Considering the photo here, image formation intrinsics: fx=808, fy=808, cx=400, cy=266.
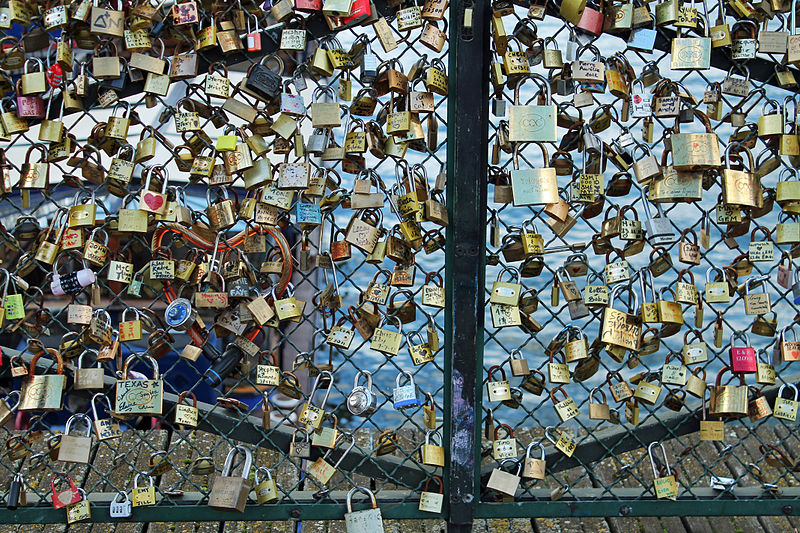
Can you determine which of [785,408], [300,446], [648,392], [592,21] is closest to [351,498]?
[300,446]

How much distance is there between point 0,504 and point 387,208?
227cm

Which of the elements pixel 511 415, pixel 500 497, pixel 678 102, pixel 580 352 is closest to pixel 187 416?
pixel 500 497

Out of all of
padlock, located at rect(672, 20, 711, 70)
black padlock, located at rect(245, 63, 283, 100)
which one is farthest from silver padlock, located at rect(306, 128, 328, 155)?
padlock, located at rect(672, 20, 711, 70)

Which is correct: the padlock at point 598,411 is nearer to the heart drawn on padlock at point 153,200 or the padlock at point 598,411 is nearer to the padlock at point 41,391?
the heart drawn on padlock at point 153,200

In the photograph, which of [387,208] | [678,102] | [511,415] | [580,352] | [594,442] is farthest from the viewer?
[511,415]

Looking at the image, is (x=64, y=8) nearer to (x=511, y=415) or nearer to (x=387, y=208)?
(x=387, y=208)

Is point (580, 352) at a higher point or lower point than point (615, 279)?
lower

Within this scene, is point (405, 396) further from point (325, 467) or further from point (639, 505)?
point (639, 505)

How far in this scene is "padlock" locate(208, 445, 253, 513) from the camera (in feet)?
8.34

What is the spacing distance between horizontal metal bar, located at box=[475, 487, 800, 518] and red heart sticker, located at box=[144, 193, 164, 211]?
4.64 ft

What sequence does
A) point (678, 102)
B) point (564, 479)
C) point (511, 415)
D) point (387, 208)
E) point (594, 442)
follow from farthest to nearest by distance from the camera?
1. point (511, 415)
2. point (387, 208)
3. point (564, 479)
4. point (594, 442)
5. point (678, 102)

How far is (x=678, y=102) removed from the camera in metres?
2.43

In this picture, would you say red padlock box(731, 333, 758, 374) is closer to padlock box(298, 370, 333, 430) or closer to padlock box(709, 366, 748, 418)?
padlock box(709, 366, 748, 418)

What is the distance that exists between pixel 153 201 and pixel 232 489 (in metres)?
0.94
